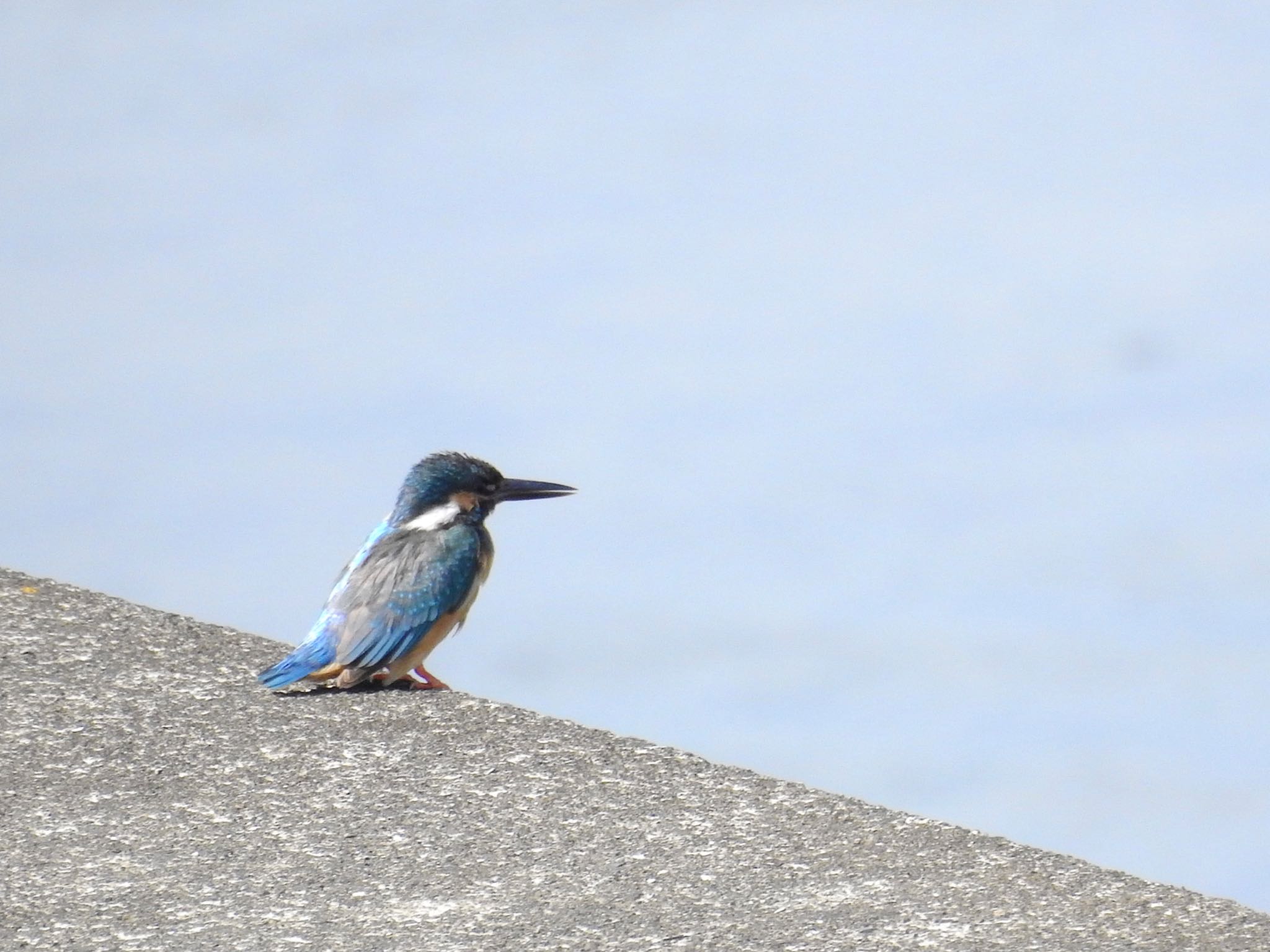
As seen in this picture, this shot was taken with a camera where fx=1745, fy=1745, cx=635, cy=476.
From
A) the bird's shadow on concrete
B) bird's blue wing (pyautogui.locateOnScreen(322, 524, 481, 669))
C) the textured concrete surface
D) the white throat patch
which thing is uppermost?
the white throat patch

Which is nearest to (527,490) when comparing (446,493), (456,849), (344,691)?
(446,493)

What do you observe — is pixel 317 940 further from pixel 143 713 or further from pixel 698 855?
pixel 143 713

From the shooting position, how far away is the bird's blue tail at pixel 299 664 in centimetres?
483

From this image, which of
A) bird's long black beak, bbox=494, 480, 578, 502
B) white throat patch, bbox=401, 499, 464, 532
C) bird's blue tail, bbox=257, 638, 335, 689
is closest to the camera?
bird's blue tail, bbox=257, 638, 335, 689

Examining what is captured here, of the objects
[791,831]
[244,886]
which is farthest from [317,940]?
[791,831]

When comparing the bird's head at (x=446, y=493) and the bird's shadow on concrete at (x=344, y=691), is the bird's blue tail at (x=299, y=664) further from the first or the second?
the bird's head at (x=446, y=493)

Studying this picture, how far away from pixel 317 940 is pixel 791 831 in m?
1.08

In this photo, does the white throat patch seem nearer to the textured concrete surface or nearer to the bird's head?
the bird's head

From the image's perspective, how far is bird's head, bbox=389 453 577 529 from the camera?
5.70 m

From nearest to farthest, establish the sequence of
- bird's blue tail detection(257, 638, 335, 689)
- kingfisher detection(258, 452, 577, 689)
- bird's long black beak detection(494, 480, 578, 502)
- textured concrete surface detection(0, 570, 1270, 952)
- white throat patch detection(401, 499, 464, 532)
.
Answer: textured concrete surface detection(0, 570, 1270, 952)
bird's blue tail detection(257, 638, 335, 689)
kingfisher detection(258, 452, 577, 689)
white throat patch detection(401, 499, 464, 532)
bird's long black beak detection(494, 480, 578, 502)

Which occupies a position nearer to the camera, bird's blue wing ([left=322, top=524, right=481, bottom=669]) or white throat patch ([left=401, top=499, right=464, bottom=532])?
bird's blue wing ([left=322, top=524, right=481, bottom=669])

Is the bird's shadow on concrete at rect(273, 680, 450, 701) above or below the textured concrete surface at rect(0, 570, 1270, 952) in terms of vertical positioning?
above

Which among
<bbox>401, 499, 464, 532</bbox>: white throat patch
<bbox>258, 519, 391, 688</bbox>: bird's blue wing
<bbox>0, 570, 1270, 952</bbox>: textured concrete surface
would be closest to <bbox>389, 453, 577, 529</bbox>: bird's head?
<bbox>401, 499, 464, 532</bbox>: white throat patch

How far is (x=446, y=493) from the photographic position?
5781 millimetres
